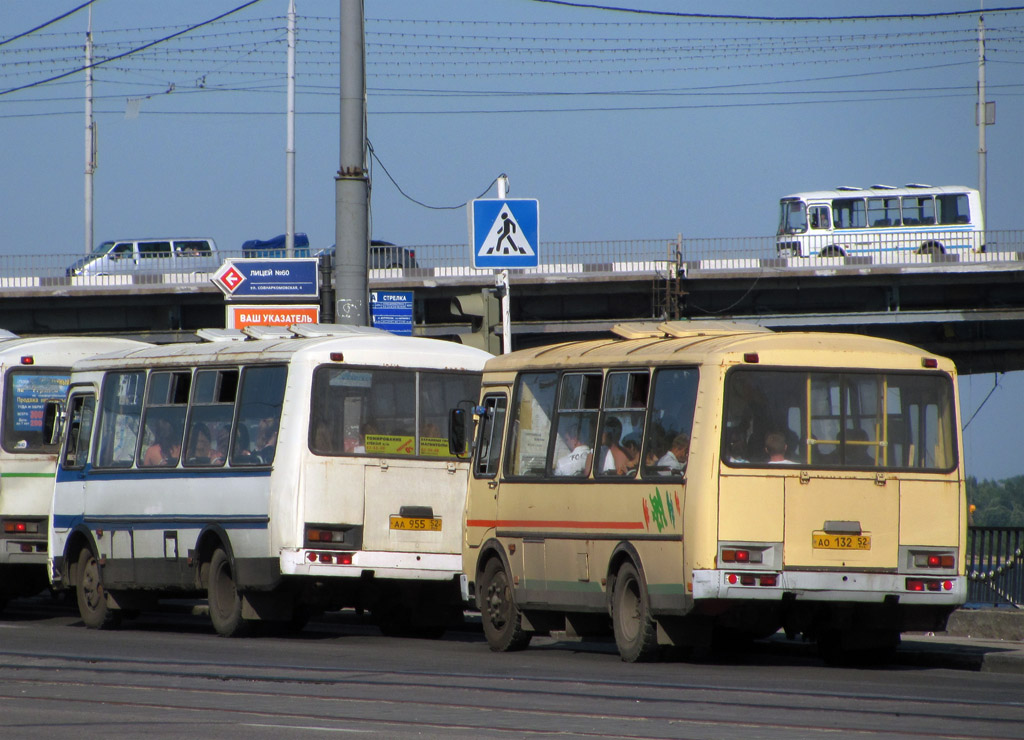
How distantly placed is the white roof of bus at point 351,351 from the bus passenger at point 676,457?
11.8 ft

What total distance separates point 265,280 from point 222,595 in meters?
5.77

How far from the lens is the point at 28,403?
2020 cm

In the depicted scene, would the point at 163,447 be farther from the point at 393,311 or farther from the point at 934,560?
the point at 934,560

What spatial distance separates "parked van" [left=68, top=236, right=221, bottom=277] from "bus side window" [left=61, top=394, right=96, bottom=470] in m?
23.9

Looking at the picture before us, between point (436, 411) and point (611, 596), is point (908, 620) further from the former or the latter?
point (436, 411)

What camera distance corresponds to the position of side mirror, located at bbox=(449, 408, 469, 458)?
15422 millimetres

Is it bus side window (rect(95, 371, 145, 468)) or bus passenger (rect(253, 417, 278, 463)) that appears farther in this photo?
bus side window (rect(95, 371, 145, 468))

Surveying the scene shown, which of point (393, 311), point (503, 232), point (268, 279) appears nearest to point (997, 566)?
point (503, 232)

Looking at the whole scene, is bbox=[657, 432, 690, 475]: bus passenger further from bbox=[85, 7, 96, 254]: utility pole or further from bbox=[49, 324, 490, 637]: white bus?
bbox=[85, 7, 96, 254]: utility pole

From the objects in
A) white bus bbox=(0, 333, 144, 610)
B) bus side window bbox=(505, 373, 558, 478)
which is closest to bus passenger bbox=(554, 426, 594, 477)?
bus side window bbox=(505, 373, 558, 478)

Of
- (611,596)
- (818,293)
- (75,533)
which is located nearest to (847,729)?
(611,596)

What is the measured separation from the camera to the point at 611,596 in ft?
44.1

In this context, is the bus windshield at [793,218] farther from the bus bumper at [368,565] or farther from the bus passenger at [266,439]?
the bus passenger at [266,439]

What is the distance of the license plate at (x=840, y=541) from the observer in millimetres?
12445
